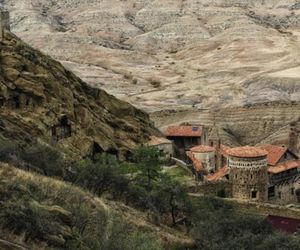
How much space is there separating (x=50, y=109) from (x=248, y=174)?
11.2 meters

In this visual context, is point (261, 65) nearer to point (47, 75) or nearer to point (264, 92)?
point (264, 92)

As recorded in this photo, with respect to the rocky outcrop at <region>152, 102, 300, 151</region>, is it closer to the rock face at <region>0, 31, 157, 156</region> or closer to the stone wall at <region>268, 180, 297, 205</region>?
the stone wall at <region>268, 180, 297, 205</region>

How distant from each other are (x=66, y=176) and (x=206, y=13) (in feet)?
435

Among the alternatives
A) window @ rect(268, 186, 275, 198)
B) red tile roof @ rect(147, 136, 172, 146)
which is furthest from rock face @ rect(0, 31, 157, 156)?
window @ rect(268, 186, 275, 198)

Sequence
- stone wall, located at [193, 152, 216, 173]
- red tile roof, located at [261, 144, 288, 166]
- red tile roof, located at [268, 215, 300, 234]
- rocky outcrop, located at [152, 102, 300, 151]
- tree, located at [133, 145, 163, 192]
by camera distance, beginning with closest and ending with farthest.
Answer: red tile roof, located at [268, 215, 300, 234]
tree, located at [133, 145, 163, 192]
red tile roof, located at [261, 144, 288, 166]
stone wall, located at [193, 152, 216, 173]
rocky outcrop, located at [152, 102, 300, 151]

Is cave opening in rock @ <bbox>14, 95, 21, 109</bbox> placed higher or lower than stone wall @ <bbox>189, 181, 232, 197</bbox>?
higher

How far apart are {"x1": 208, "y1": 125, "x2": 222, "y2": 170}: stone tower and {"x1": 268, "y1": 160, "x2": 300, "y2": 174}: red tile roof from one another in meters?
5.11

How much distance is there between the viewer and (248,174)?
3706 cm

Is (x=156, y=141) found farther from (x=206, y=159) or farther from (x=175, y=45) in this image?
(x=175, y=45)

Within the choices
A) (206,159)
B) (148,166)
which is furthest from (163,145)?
(148,166)

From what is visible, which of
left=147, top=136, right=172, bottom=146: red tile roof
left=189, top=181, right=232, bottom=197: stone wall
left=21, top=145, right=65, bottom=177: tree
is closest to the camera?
left=21, top=145, right=65, bottom=177: tree

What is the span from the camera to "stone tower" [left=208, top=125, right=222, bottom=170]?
150 feet

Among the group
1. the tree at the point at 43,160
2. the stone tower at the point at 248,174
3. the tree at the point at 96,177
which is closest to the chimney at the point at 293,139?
the stone tower at the point at 248,174

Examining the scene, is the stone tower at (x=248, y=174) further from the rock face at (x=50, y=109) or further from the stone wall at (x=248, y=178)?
the rock face at (x=50, y=109)
